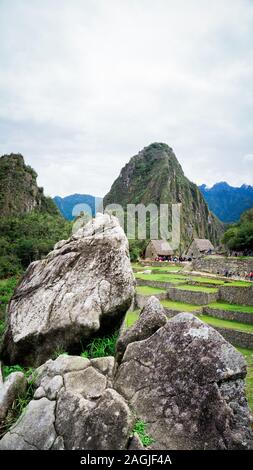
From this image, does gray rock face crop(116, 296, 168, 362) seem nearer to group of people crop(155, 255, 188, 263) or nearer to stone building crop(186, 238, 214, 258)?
group of people crop(155, 255, 188, 263)

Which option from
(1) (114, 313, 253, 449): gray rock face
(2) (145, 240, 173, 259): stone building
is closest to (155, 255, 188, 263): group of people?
(2) (145, 240, 173, 259): stone building

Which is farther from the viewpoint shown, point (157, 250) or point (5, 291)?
point (157, 250)

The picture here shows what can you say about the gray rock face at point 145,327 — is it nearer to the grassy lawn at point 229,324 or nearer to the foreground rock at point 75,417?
the foreground rock at point 75,417

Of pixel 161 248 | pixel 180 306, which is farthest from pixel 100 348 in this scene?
pixel 161 248

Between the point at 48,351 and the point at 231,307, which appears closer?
the point at 48,351

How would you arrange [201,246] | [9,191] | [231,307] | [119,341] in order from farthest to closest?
1. [9,191]
2. [201,246]
3. [231,307]
4. [119,341]

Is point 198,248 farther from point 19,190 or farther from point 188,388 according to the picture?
point 188,388

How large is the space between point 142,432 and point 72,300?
2.99 m

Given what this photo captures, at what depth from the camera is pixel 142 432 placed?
447 centimetres

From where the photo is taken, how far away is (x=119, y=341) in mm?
6059

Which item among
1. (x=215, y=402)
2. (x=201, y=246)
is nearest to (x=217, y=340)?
(x=215, y=402)

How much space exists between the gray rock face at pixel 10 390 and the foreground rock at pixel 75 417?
0.30 meters
